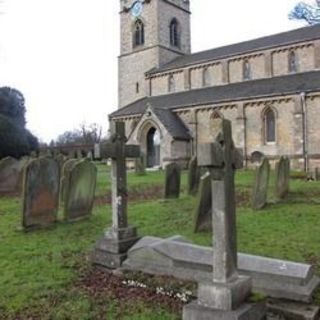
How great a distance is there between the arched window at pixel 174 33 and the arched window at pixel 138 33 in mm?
2792

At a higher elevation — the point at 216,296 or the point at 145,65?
the point at 145,65

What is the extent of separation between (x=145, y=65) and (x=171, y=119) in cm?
1028

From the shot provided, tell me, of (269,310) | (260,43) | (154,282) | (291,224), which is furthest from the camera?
(260,43)

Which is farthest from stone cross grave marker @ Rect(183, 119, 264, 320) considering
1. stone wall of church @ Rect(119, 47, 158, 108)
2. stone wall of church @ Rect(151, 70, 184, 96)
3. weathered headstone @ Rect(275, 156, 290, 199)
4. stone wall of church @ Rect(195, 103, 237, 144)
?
stone wall of church @ Rect(119, 47, 158, 108)

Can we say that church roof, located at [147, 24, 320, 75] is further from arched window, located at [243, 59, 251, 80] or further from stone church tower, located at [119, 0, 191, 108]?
stone church tower, located at [119, 0, 191, 108]

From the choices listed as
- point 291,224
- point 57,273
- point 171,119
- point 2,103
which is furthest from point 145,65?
point 57,273

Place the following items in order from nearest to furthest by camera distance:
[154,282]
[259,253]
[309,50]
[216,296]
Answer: [216,296] → [154,282] → [259,253] → [309,50]

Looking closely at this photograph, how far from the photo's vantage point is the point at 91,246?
7.07 m

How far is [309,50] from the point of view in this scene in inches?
1275

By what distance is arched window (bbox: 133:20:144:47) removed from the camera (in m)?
42.8

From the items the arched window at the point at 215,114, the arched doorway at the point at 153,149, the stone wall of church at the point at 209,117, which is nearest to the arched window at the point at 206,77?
the stone wall of church at the point at 209,117

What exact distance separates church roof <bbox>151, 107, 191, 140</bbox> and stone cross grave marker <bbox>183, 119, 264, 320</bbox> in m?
28.1

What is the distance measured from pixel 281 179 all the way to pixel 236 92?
2094 cm

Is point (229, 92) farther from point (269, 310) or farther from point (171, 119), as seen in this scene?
point (269, 310)
